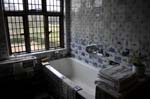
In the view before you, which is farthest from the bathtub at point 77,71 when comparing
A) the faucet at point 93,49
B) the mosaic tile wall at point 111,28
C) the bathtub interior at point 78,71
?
the faucet at point 93,49

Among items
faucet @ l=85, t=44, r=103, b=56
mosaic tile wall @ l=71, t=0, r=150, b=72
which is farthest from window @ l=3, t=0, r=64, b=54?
faucet @ l=85, t=44, r=103, b=56

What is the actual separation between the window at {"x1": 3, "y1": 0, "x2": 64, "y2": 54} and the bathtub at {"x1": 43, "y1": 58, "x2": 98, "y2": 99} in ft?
1.45

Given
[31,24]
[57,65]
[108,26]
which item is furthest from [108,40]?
[31,24]

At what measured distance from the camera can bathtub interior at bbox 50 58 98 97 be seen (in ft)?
9.18

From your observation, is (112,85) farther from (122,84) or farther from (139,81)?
(139,81)

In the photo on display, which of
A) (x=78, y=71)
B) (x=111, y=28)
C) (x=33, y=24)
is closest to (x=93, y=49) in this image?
(x=111, y=28)

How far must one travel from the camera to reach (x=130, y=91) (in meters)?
1.49

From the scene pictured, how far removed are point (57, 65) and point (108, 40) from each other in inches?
56.4

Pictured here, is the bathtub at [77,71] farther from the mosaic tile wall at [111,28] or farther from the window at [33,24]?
the window at [33,24]

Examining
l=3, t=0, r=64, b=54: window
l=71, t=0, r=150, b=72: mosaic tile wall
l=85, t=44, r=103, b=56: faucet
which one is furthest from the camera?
l=3, t=0, r=64, b=54: window

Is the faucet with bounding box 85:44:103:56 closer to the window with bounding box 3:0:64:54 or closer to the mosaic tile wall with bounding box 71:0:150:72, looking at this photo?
the mosaic tile wall with bounding box 71:0:150:72

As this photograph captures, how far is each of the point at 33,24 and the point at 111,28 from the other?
165 centimetres

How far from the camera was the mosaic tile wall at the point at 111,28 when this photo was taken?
1888 millimetres

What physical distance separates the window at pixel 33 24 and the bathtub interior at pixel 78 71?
17.3 inches
